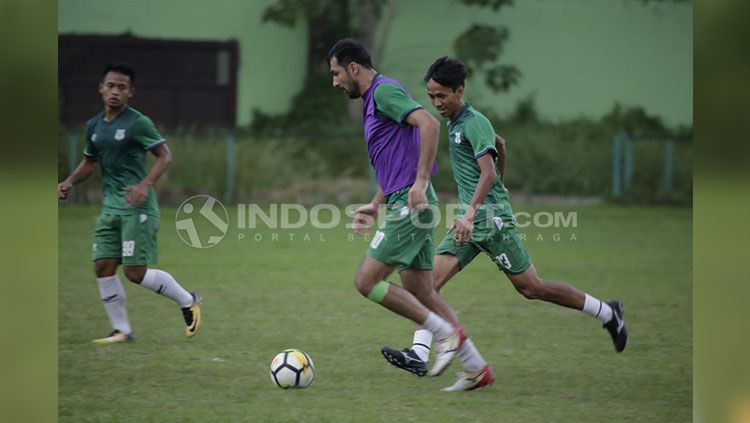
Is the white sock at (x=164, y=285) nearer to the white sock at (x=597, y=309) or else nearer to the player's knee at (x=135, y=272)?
the player's knee at (x=135, y=272)

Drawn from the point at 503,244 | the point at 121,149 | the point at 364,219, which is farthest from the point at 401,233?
the point at 121,149

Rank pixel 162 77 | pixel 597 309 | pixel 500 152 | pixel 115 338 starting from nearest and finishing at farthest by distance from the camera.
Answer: pixel 597 309
pixel 500 152
pixel 115 338
pixel 162 77

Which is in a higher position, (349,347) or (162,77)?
(162,77)

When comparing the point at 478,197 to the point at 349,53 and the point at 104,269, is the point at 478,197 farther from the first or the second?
the point at 104,269

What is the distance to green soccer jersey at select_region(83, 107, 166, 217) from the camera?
7414mm

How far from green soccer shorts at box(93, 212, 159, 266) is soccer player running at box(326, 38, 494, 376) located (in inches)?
79.3

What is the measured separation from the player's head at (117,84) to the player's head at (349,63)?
77.2 inches

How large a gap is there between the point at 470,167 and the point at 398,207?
61 centimetres

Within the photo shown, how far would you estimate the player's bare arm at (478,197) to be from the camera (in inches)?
228

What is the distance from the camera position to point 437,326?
19.6 ft

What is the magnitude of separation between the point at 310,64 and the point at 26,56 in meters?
19.6

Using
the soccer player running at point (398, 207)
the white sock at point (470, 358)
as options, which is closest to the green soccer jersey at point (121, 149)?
the soccer player running at point (398, 207)

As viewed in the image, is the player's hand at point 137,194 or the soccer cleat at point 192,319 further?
the soccer cleat at point 192,319

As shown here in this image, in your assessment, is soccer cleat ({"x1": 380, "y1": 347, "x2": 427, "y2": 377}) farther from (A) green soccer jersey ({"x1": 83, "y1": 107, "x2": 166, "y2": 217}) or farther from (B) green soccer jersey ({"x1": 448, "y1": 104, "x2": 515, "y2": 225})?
(A) green soccer jersey ({"x1": 83, "y1": 107, "x2": 166, "y2": 217})
